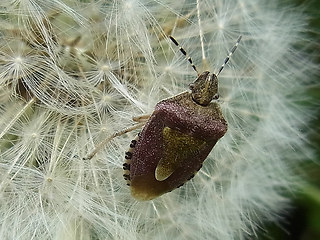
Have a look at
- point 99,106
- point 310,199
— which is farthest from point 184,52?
point 310,199

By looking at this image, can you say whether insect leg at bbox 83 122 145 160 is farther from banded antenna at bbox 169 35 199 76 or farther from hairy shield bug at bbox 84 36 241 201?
banded antenna at bbox 169 35 199 76

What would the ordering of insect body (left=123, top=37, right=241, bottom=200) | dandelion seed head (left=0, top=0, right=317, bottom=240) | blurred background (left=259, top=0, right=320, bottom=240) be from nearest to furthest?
insect body (left=123, top=37, right=241, bottom=200) < dandelion seed head (left=0, top=0, right=317, bottom=240) < blurred background (left=259, top=0, right=320, bottom=240)

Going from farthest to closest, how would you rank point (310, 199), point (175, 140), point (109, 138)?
point (310, 199) < point (109, 138) < point (175, 140)

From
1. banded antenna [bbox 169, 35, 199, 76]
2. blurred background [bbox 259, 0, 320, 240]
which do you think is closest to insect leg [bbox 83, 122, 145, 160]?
banded antenna [bbox 169, 35, 199, 76]

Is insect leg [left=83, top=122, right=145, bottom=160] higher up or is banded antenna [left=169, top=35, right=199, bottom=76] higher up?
banded antenna [left=169, top=35, right=199, bottom=76]

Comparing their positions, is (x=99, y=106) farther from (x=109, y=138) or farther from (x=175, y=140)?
(x=175, y=140)

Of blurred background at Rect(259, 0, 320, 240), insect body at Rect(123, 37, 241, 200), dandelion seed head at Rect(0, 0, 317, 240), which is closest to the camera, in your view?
insect body at Rect(123, 37, 241, 200)
